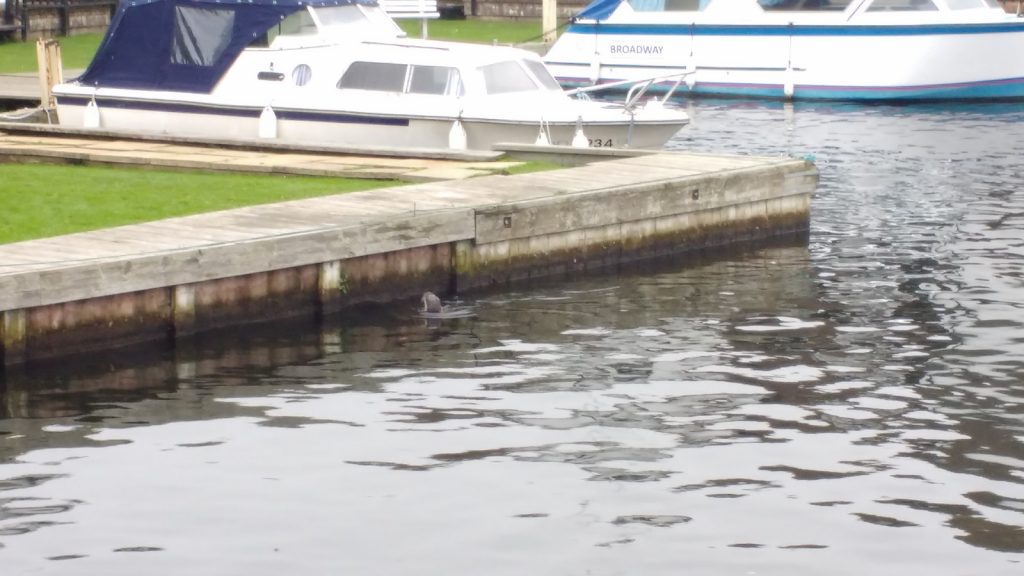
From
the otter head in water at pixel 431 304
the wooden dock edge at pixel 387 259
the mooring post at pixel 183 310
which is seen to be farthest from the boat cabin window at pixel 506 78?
the mooring post at pixel 183 310

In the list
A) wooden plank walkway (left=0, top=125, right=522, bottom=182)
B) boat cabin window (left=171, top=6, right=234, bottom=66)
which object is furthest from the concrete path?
wooden plank walkway (left=0, top=125, right=522, bottom=182)

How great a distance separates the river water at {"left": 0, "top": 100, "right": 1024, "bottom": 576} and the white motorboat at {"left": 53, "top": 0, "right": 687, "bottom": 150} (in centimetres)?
496

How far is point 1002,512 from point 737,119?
2287 cm

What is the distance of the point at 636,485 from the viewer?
10203 millimetres

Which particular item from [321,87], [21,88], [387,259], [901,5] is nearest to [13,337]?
[387,259]

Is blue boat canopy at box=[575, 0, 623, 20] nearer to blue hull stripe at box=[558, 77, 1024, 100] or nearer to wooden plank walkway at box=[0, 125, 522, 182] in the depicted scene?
blue hull stripe at box=[558, 77, 1024, 100]

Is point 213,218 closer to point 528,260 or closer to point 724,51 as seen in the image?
point 528,260

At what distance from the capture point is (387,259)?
51.3 feet

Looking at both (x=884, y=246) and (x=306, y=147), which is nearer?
(x=884, y=246)

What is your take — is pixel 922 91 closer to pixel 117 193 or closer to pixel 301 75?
pixel 301 75

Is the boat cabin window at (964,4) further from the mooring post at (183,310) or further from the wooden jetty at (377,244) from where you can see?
the mooring post at (183,310)

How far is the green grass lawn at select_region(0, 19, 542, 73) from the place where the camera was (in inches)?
1382

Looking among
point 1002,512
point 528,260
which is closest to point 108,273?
point 528,260

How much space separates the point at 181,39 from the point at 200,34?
12.2 inches
